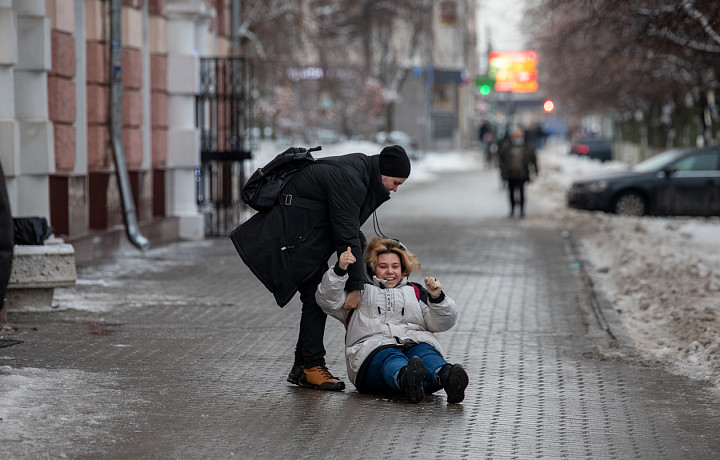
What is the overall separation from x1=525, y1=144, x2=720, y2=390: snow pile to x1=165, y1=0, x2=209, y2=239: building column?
18.6ft

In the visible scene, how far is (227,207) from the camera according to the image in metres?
18.1

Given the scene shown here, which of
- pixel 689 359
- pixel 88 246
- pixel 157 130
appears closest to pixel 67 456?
pixel 689 359

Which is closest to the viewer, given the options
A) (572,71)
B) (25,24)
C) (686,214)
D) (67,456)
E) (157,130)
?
(67,456)

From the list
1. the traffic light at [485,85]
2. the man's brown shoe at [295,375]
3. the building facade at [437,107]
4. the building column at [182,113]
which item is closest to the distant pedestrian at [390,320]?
the man's brown shoe at [295,375]

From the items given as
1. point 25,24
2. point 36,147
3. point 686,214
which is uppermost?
point 25,24

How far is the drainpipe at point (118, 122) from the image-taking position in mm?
14422

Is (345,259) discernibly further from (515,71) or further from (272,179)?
(515,71)

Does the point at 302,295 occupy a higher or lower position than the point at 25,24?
lower

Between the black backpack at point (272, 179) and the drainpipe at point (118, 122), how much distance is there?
7.96m

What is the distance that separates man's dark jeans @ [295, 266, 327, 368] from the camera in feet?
22.7

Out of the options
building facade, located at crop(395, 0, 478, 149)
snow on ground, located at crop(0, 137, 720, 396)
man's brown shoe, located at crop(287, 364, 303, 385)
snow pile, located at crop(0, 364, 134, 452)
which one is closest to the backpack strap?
man's brown shoe, located at crop(287, 364, 303, 385)

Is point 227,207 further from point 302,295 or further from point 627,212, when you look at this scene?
point 302,295

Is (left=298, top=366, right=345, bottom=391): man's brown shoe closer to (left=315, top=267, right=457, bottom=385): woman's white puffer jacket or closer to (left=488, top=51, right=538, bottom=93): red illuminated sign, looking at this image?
(left=315, top=267, right=457, bottom=385): woman's white puffer jacket

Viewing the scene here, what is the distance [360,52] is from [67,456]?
998 inches
